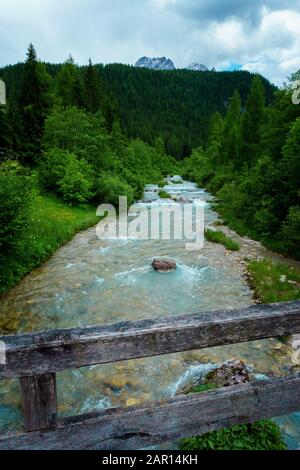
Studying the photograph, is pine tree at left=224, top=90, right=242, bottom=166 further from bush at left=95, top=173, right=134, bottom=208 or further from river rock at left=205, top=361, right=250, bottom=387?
river rock at left=205, top=361, right=250, bottom=387

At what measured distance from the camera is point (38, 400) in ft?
6.69

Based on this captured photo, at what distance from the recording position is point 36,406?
2051 millimetres

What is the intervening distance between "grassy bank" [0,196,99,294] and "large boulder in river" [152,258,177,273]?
195 inches

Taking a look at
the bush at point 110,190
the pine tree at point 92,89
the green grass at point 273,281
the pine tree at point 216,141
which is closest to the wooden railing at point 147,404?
the green grass at point 273,281

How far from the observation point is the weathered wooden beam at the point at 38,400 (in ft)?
6.68

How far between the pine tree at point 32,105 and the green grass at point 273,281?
95.6 feet

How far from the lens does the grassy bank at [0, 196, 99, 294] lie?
1102 centimetres

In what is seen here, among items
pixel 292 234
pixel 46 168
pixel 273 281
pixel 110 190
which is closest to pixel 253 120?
pixel 110 190

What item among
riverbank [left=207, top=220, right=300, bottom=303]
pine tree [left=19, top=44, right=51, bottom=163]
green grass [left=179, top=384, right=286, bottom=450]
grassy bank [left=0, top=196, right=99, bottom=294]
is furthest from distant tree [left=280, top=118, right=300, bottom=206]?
pine tree [left=19, top=44, right=51, bottom=163]

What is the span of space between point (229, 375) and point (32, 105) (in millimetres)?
37582

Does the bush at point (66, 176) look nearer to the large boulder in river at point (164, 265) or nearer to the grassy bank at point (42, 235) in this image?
the grassy bank at point (42, 235)

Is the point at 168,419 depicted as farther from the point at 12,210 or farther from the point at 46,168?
the point at 46,168
